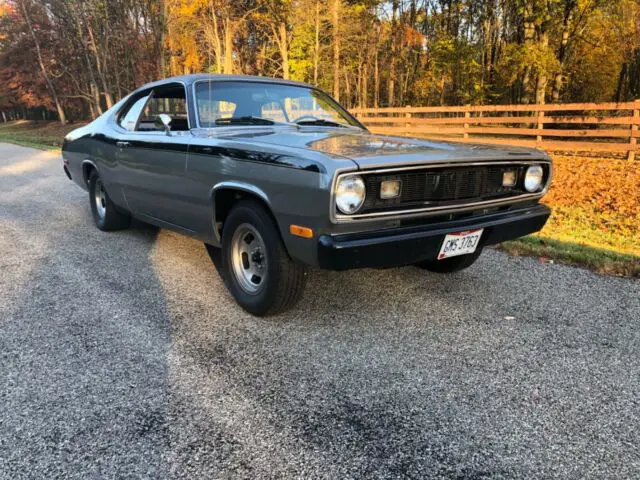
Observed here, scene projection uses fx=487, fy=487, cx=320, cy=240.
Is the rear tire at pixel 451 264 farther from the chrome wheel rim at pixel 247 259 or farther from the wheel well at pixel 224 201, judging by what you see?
the wheel well at pixel 224 201

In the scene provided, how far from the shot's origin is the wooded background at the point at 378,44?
1808 centimetres

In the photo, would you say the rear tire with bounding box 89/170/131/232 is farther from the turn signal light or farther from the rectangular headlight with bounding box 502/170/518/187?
the rectangular headlight with bounding box 502/170/518/187

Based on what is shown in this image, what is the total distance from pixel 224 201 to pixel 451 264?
1.93 m

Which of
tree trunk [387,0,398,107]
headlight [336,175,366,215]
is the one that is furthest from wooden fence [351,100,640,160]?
tree trunk [387,0,398,107]

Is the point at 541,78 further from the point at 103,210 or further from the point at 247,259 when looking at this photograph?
the point at 247,259

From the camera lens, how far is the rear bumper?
2.51 meters

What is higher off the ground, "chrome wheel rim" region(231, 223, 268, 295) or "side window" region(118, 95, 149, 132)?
"side window" region(118, 95, 149, 132)

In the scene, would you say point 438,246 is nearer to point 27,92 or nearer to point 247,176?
point 247,176

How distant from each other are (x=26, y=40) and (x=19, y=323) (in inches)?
1783

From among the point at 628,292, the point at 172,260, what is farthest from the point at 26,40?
the point at 628,292

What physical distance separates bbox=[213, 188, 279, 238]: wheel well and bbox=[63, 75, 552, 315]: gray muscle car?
0.01 m

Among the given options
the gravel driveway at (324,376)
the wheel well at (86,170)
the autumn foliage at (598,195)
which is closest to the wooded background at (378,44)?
the autumn foliage at (598,195)

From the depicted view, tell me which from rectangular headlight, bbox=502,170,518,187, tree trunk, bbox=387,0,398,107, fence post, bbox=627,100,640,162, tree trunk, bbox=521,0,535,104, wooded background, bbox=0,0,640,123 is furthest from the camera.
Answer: tree trunk, bbox=387,0,398,107

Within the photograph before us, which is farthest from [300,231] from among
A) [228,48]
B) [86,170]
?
[228,48]
